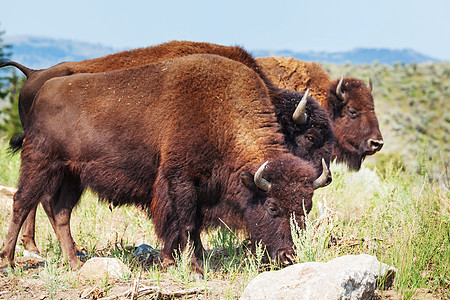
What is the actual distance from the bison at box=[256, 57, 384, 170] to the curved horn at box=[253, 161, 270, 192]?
4.58 metres

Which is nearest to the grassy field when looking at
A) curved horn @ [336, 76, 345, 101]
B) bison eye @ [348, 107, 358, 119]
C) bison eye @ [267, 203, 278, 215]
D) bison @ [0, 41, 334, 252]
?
bison eye @ [267, 203, 278, 215]

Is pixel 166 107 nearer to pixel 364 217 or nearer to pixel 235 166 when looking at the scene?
pixel 235 166

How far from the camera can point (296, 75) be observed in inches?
365

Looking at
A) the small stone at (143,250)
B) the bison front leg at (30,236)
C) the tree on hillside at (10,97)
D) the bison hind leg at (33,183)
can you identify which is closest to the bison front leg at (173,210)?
the small stone at (143,250)

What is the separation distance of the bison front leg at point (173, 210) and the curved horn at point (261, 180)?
2.48 feet

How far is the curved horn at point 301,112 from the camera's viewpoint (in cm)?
682

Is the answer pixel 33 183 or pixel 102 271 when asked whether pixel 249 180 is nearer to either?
pixel 102 271

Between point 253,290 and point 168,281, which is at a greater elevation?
point 253,290

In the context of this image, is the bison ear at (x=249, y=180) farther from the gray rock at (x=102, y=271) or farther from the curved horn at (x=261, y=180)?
the gray rock at (x=102, y=271)

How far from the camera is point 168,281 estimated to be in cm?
478

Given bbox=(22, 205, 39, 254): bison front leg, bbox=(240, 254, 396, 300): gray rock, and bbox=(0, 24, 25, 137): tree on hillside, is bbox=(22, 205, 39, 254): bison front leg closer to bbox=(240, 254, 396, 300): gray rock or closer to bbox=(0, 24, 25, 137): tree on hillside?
bbox=(240, 254, 396, 300): gray rock

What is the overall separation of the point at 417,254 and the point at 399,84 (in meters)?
32.1

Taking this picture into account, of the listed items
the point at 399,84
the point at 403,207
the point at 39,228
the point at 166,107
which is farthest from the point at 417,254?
the point at 399,84

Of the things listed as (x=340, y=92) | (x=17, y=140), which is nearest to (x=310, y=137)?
(x=340, y=92)
